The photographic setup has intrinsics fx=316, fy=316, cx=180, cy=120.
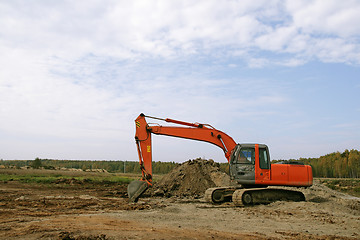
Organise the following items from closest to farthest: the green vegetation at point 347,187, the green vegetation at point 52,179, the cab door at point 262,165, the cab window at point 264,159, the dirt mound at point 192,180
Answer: the cab door at point 262,165 < the cab window at point 264,159 < the dirt mound at point 192,180 < the green vegetation at point 52,179 < the green vegetation at point 347,187

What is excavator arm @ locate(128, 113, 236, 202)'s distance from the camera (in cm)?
1380

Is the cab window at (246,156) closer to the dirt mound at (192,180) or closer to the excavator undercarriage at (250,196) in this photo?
the excavator undercarriage at (250,196)

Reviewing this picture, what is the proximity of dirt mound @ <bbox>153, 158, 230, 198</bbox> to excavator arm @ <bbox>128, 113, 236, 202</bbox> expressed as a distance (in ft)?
13.6

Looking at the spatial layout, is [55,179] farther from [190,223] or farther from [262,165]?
[190,223]

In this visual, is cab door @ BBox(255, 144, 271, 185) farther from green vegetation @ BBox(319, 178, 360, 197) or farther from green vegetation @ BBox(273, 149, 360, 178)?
green vegetation @ BBox(273, 149, 360, 178)

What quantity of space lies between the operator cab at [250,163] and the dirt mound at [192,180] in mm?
4756

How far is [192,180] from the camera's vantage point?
19844 millimetres

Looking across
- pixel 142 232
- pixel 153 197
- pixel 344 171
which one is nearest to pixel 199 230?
pixel 142 232

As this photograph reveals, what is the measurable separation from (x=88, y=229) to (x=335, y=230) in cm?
668

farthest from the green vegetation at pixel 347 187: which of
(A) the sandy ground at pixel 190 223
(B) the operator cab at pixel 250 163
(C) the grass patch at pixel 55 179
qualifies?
(C) the grass patch at pixel 55 179

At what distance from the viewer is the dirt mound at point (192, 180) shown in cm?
1909

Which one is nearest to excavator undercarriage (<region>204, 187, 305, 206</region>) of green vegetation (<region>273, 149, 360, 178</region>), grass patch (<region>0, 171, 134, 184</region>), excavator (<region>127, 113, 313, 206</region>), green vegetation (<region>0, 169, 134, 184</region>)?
excavator (<region>127, 113, 313, 206</region>)

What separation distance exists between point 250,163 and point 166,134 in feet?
13.7

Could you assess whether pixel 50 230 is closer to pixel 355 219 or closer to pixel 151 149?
pixel 151 149
